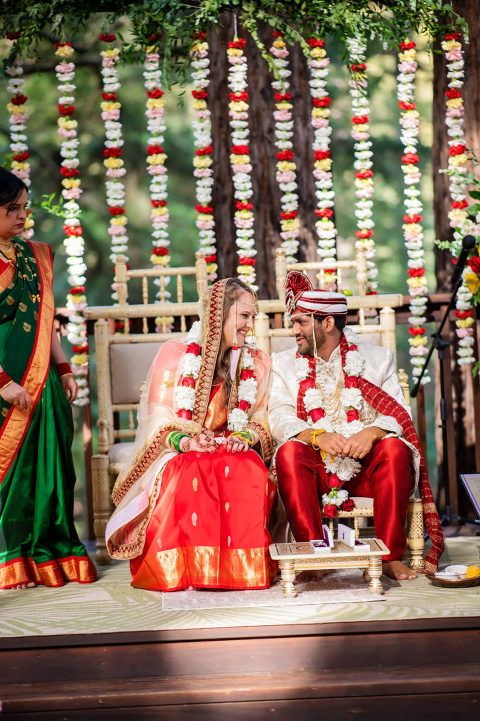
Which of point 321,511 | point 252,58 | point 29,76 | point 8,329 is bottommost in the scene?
point 321,511

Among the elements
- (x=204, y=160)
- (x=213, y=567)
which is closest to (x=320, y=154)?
(x=204, y=160)

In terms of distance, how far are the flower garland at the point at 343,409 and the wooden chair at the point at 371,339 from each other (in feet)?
0.28

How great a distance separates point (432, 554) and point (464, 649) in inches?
34.6

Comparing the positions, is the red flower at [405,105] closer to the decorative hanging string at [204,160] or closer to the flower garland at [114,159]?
the decorative hanging string at [204,160]

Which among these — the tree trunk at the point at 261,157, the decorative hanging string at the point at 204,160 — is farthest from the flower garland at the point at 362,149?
the decorative hanging string at the point at 204,160

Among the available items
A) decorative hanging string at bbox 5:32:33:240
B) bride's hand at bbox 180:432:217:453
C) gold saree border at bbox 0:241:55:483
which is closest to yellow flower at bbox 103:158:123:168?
decorative hanging string at bbox 5:32:33:240

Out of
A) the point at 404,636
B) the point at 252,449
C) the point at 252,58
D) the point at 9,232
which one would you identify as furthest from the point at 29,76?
the point at 404,636

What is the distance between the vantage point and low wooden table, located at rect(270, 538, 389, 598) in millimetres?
3324

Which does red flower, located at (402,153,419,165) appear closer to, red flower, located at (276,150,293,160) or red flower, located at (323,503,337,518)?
red flower, located at (276,150,293,160)

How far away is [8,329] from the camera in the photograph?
12.5 feet

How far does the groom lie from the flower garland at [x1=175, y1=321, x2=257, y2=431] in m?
0.13

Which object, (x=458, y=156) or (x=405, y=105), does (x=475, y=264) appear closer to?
(x=458, y=156)

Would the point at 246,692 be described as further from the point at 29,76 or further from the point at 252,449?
the point at 29,76

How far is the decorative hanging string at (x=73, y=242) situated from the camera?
18.5 feet
